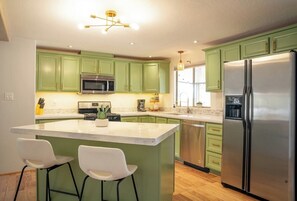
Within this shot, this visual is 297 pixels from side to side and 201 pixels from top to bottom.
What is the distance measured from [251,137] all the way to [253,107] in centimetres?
37

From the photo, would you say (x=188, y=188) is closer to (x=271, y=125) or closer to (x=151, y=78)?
(x=271, y=125)

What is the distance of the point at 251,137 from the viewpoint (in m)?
2.73

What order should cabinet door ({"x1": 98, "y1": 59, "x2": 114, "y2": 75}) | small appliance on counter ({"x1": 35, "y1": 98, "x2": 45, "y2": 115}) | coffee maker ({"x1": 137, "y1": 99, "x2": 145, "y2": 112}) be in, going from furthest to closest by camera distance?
coffee maker ({"x1": 137, "y1": 99, "x2": 145, "y2": 112})
cabinet door ({"x1": 98, "y1": 59, "x2": 114, "y2": 75})
small appliance on counter ({"x1": 35, "y1": 98, "x2": 45, "y2": 115})

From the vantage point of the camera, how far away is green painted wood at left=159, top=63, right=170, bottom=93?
17.6 feet

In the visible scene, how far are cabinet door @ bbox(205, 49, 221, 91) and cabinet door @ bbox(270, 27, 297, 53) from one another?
3.12ft

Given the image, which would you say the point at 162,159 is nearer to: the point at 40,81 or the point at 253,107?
the point at 253,107

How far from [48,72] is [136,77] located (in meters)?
1.97

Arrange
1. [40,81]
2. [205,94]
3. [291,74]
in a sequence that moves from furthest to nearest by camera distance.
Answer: [205,94], [40,81], [291,74]

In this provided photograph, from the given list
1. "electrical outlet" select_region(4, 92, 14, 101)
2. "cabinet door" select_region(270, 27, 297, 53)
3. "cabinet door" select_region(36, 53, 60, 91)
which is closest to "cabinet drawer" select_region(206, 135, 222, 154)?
"cabinet door" select_region(270, 27, 297, 53)

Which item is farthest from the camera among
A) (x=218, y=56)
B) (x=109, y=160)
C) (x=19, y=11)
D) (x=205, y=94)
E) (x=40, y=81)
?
(x=205, y=94)

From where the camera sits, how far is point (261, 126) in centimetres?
262

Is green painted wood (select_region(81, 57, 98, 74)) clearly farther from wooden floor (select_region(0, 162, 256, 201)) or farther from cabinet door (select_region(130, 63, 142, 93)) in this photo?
wooden floor (select_region(0, 162, 256, 201))

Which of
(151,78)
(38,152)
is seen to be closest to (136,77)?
(151,78)

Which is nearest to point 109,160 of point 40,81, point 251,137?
point 251,137
